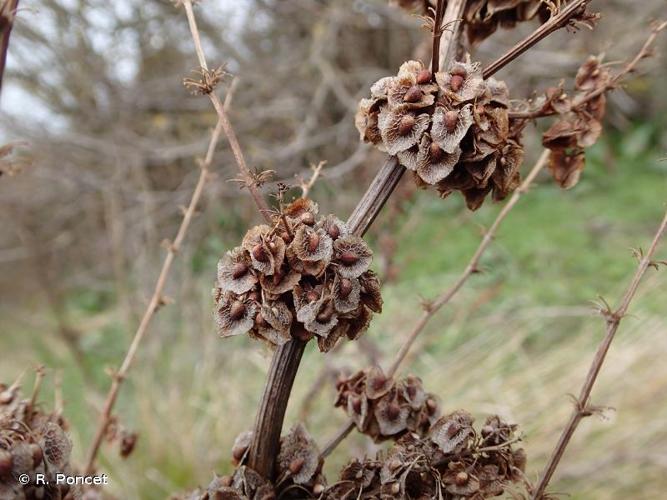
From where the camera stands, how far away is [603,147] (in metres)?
4.32

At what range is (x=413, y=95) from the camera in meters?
0.45

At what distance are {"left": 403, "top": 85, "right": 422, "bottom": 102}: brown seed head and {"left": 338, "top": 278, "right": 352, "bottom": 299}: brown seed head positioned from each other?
0.13 m

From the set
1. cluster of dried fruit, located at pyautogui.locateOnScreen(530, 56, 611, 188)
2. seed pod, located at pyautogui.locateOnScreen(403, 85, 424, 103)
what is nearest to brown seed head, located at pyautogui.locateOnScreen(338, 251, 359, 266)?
seed pod, located at pyautogui.locateOnScreen(403, 85, 424, 103)

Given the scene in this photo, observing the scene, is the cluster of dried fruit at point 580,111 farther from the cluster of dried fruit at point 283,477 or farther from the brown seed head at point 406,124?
the cluster of dried fruit at point 283,477

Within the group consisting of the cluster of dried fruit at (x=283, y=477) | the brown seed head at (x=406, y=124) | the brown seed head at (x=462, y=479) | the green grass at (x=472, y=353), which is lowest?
the cluster of dried fruit at (x=283, y=477)

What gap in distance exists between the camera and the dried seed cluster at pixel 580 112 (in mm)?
548

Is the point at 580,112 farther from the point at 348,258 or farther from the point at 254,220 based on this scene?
the point at 254,220

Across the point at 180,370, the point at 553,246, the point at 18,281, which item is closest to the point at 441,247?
the point at 553,246

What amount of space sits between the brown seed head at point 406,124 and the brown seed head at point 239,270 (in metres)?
0.13

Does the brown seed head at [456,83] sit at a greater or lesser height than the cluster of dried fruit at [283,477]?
greater

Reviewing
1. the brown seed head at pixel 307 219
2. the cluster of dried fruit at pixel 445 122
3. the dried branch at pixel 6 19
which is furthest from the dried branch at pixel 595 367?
the dried branch at pixel 6 19

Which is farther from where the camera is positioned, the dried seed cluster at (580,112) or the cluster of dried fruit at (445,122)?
the dried seed cluster at (580,112)

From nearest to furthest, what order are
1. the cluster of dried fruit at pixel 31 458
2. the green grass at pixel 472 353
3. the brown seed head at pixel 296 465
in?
the cluster of dried fruit at pixel 31 458, the brown seed head at pixel 296 465, the green grass at pixel 472 353

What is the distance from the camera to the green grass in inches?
74.8
